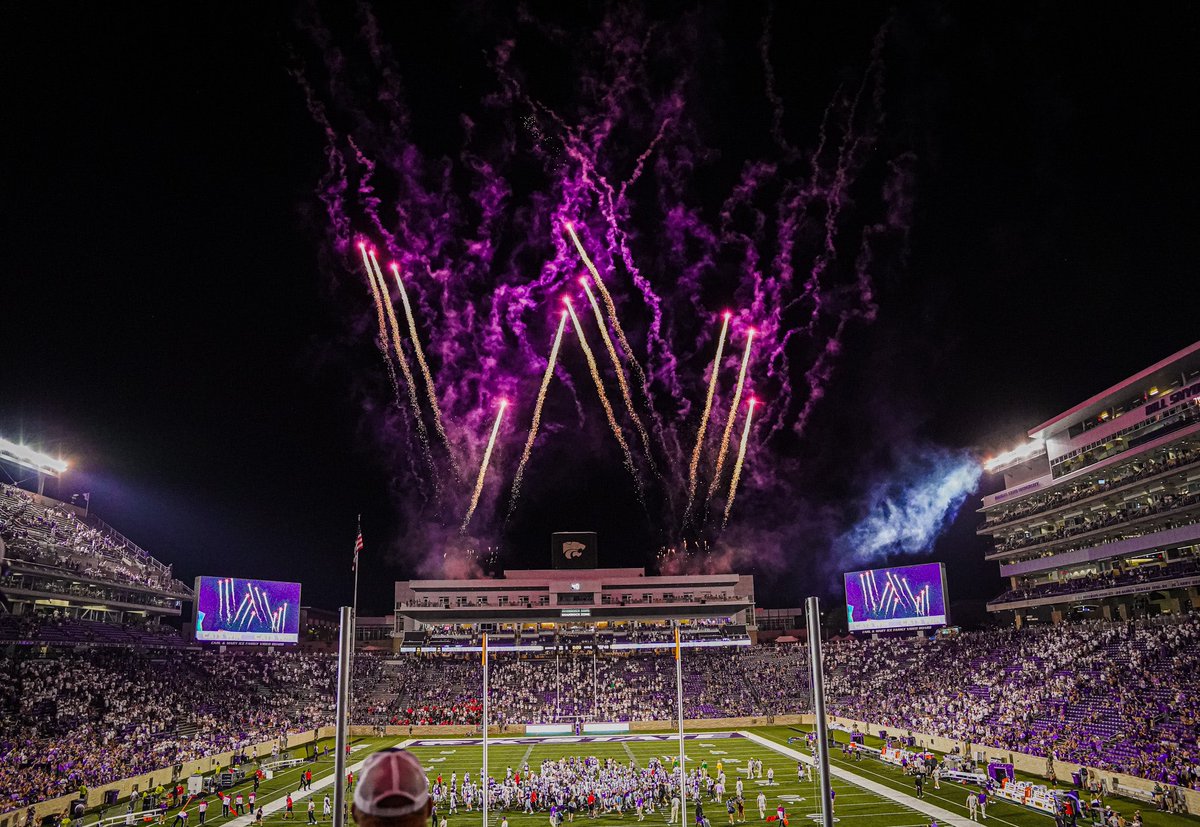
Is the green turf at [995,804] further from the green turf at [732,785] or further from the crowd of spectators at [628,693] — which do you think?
the crowd of spectators at [628,693]

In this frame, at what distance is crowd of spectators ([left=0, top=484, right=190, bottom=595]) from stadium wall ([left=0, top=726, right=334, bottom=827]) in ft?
57.2

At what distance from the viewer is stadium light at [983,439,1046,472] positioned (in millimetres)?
71125

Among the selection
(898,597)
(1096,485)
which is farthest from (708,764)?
(1096,485)

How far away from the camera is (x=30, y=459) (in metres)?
61.8

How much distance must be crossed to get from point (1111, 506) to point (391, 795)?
224ft

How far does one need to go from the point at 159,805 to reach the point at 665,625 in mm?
53141

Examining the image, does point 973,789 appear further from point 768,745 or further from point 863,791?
point 768,745

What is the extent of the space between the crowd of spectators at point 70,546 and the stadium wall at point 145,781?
687 inches

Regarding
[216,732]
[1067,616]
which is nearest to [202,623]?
[216,732]

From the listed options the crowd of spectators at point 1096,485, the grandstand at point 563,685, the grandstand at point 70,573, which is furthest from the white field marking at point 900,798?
the grandstand at point 70,573

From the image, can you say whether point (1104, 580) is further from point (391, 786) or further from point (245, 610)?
point (391, 786)

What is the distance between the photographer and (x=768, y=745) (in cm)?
5125

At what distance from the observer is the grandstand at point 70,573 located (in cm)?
4931

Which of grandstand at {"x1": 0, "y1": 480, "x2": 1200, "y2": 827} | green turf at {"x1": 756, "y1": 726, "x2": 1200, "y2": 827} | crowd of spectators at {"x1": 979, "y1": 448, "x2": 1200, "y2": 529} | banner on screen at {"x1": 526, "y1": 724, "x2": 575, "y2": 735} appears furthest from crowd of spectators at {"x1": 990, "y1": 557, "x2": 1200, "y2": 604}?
banner on screen at {"x1": 526, "y1": 724, "x2": 575, "y2": 735}
